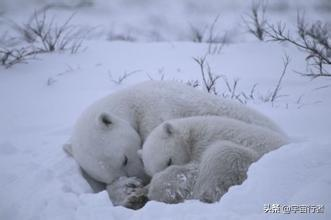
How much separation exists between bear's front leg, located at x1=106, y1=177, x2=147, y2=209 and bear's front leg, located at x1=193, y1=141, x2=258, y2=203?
56 cm

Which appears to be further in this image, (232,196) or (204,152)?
(204,152)

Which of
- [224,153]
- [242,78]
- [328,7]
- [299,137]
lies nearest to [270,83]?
[242,78]

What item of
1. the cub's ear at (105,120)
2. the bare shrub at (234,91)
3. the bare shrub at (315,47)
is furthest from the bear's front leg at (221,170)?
the bare shrub at (315,47)

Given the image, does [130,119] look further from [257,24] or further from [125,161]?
[257,24]

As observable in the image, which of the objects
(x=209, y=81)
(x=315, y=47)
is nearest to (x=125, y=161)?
(x=209, y=81)

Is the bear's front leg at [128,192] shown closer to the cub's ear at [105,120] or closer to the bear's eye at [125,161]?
the bear's eye at [125,161]

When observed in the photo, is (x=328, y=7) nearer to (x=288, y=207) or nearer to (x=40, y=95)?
(x=40, y=95)

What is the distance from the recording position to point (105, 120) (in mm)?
4641

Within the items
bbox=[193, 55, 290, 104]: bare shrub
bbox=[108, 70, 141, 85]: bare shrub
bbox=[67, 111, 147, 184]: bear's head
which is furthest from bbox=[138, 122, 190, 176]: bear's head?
bbox=[108, 70, 141, 85]: bare shrub

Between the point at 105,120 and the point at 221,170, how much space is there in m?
1.49

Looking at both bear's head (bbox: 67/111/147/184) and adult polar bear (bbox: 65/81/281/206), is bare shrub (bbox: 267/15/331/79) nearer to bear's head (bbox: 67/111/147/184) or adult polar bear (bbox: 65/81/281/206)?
adult polar bear (bbox: 65/81/281/206)

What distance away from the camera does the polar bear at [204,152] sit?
361 cm

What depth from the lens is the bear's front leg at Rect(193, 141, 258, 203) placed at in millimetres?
3559

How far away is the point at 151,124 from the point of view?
498 cm
